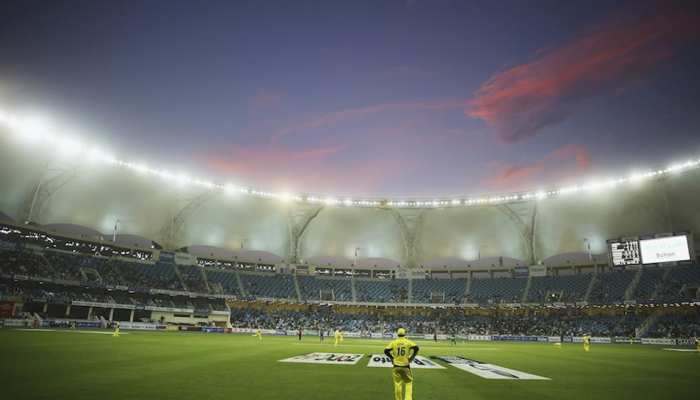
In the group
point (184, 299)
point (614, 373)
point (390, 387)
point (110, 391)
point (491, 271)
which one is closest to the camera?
point (110, 391)

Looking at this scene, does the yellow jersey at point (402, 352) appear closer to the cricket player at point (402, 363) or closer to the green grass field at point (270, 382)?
the cricket player at point (402, 363)

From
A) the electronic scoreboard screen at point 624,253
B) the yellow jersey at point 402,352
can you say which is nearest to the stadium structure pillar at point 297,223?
the electronic scoreboard screen at point 624,253

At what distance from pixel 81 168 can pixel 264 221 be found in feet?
101

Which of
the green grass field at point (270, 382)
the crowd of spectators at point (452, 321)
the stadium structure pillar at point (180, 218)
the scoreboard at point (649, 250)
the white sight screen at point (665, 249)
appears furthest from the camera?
the stadium structure pillar at point (180, 218)

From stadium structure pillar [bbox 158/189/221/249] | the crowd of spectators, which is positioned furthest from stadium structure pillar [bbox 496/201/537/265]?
stadium structure pillar [bbox 158/189/221/249]

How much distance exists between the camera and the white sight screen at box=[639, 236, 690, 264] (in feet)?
156

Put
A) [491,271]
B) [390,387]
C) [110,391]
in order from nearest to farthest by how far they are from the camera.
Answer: [110,391] < [390,387] < [491,271]

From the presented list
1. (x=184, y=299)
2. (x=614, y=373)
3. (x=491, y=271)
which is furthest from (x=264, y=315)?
(x=614, y=373)

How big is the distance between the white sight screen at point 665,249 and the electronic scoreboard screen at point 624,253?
0.64 m

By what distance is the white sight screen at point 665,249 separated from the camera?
156ft

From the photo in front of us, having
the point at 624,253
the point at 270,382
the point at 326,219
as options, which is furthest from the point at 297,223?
the point at 270,382

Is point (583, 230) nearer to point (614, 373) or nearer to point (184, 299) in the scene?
point (614, 373)

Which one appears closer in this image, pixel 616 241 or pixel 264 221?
pixel 616 241

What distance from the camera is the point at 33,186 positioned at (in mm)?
49188
